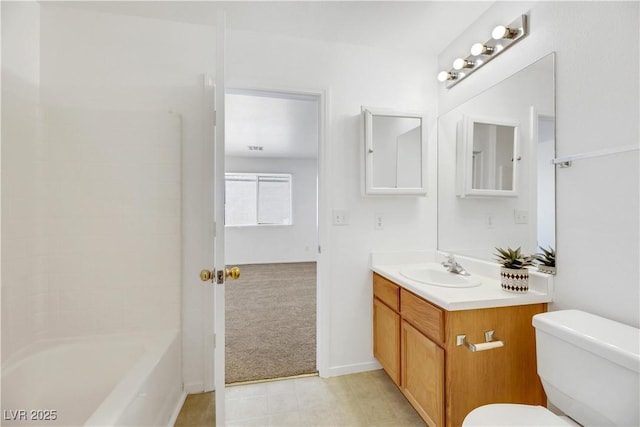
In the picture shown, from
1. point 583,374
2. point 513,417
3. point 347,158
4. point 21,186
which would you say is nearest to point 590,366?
point 583,374

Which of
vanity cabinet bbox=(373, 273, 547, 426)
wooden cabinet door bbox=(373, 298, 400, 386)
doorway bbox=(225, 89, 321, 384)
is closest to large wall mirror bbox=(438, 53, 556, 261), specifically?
vanity cabinet bbox=(373, 273, 547, 426)

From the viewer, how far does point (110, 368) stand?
60.1 inches

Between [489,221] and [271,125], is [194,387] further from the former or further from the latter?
[271,125]

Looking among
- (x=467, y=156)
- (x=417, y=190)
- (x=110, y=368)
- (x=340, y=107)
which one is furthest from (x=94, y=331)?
(x=467, y=156)

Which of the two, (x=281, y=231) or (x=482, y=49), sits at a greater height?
(x=482, y=49)

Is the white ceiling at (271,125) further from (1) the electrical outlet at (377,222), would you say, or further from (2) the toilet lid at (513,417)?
(2) the toilet lid at (513,417)

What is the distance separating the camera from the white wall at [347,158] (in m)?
1.89

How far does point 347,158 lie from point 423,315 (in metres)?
1.12

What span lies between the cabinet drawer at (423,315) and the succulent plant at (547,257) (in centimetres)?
56

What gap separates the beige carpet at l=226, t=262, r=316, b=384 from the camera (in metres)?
2.05

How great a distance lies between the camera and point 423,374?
1.41m

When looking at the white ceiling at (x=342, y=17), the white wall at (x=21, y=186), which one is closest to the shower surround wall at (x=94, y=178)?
the white wall at (x=21, y=186)

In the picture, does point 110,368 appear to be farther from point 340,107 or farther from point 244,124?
point 244,124

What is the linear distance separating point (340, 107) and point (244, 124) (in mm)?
2065
